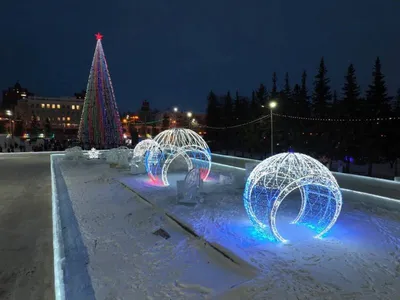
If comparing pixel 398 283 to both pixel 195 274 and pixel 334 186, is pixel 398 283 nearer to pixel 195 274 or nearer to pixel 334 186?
pixel 334 186

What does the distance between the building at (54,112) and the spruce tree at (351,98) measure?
56843 millimetres

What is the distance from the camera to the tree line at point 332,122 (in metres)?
20.2

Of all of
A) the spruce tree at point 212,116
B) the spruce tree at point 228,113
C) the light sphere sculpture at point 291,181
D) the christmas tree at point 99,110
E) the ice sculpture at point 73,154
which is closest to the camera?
the light sphere sculpture at point 291,181

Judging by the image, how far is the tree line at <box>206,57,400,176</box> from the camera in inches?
794

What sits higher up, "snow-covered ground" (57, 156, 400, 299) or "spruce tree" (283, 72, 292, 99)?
Result: "spruce tree" (283, 72, 292, 99)

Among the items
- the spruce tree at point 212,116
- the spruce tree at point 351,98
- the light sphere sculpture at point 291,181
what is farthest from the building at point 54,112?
the light sphere sculpture at point 291,181

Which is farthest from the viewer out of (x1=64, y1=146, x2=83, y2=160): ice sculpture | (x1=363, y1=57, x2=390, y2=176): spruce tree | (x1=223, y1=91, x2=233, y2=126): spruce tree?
(x1=223, y1=91, x2=233, y2=126): spruce tree

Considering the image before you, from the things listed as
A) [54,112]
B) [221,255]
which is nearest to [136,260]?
[221,255]

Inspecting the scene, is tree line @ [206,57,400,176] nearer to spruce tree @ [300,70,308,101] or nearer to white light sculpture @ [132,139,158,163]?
spruce tree @ [300,70,308,101]

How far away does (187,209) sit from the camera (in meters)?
8.50

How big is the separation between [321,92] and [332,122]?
3.12 m

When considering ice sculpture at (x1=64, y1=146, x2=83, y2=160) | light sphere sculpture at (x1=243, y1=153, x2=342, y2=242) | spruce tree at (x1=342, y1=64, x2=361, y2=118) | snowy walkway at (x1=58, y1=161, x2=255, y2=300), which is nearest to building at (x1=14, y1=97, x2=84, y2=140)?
ice sculpture at (x1=64, y1=146, x2=83, y2=160)

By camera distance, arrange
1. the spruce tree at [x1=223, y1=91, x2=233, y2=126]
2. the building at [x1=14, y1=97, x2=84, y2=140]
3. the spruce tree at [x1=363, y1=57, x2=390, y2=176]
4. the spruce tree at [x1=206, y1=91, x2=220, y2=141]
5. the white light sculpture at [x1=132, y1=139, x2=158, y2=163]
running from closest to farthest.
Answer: the white light sculpture at [x1=132, y1=139, x2=158, y2=163], the spruce tree at [x1=363, y1=57, x2=390, y2=176], the spruce tree at [x1=223, y1=91, x2=233, y2=126], the spruce tree at [x1=206, y1=91, x2=220, y2=141], the building at [x1=14, y1=97, x2=84, y2=140]

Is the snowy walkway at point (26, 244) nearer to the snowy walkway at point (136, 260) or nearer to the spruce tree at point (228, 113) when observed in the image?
the snowy walkway at point (136, 260)
